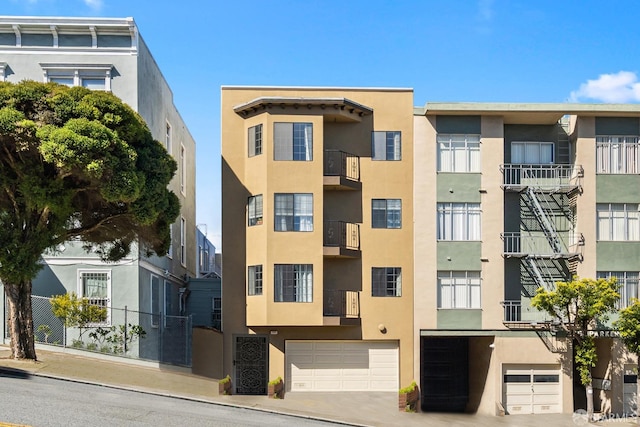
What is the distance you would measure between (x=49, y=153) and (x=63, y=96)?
94.2 inches

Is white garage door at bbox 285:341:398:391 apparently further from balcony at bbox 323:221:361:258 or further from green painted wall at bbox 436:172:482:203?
green painted wall at bbox 436:172:482:203

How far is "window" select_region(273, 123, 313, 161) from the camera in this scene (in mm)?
36125

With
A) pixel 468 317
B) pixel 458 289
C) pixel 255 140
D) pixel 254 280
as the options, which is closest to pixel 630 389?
pixel 468 317

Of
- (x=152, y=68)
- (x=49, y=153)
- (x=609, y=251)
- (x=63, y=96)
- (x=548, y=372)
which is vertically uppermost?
(x=152, y=68)

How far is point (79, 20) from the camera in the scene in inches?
1422

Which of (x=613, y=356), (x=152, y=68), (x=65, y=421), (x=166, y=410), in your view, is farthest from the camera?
(x=152, y=68)

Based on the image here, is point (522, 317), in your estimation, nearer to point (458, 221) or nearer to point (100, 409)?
point (458, 221)

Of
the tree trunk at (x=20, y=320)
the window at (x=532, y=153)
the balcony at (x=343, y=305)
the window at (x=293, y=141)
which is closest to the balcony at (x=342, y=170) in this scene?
the window at (x=293, y=141)

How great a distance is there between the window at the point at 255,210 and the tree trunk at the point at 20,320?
9.78m

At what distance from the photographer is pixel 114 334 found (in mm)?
35750

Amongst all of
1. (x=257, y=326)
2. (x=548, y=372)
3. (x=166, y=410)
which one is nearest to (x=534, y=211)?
(x=548, y=372)

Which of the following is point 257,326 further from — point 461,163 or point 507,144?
point 507,144

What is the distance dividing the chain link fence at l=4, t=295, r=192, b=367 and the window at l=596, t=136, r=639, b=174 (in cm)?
1981

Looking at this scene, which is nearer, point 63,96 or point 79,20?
point 63,96
